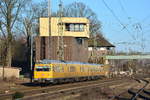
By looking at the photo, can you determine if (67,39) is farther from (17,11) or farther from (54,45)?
(17,11)

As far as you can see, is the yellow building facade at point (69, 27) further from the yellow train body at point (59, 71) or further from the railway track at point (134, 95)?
the railway track at point (134, 95)

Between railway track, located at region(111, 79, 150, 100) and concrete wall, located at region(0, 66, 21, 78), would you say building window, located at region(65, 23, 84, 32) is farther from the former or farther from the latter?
railway track, located at region(111, 79, 150, 100)

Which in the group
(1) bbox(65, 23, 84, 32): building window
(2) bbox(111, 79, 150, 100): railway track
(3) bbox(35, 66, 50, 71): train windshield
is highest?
(1) bbox(65, 23, 84, 32): building window

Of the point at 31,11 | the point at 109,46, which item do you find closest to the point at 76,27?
the point at 31,11

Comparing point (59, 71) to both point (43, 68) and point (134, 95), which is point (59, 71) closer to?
point (43, 68)

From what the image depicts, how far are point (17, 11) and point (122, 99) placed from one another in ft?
143

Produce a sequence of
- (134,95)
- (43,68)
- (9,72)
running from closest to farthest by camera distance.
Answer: (134,95)
(43,68)
(9,72)

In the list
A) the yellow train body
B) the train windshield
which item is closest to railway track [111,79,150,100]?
the yellow train body

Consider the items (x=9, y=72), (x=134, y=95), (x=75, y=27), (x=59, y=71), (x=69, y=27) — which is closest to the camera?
(x=134, y=95)

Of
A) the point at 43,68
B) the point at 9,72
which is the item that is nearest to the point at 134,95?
the point at 43,68

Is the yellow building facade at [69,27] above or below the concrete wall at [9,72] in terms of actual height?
above

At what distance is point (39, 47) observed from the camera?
214 feet

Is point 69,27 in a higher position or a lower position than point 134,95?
higher

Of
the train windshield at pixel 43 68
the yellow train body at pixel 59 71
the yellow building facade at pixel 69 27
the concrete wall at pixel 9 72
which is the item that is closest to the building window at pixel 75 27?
the yellow building facade at pixel 69 27
